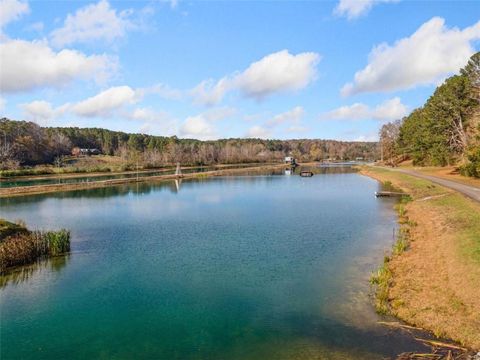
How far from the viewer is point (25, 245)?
24391 mm

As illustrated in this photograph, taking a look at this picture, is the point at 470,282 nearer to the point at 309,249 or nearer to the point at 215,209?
the point at 309,249

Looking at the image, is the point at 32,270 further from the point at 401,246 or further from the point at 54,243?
the point at 401,246

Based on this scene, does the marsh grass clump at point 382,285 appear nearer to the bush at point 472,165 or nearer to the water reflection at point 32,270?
the water reflection at point 32,270

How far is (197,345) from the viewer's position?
13789mm

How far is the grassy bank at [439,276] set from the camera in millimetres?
14258

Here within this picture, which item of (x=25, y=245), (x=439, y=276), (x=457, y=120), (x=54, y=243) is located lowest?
(x=439, y=276)

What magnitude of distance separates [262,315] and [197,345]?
3.41m

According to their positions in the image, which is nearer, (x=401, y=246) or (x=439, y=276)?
(x=439, y=276)

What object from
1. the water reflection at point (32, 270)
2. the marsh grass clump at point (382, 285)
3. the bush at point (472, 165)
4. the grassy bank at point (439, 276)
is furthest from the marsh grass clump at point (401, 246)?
the bush at point (472, 165)

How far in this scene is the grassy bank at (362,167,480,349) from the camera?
561 inches

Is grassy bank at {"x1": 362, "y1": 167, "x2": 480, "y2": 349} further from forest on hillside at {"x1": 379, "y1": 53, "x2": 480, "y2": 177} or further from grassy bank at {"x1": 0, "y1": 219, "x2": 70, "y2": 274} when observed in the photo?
forest on hillside at {"x1": 379, "y1": 53, "x2": 480, "y2": 177}

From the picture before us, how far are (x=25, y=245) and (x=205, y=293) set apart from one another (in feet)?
45.0

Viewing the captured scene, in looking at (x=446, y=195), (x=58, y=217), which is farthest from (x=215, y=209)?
(x=446, y=195)

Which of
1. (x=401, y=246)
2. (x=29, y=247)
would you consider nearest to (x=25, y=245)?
(x=29, y=247)
